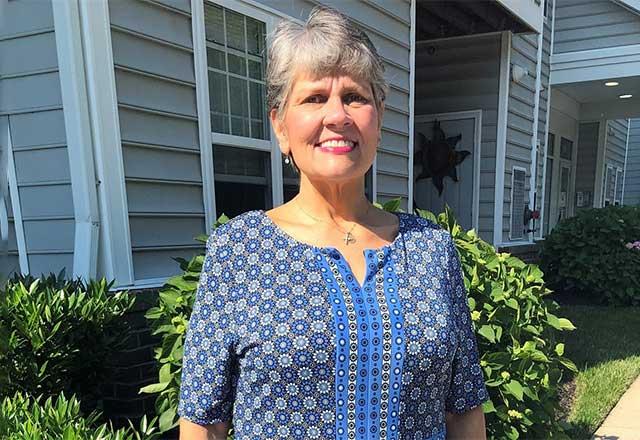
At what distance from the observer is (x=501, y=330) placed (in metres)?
1.93

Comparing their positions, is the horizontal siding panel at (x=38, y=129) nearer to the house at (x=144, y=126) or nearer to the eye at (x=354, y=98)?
the house at (x=144, y=126)

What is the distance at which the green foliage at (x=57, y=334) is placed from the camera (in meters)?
1.57

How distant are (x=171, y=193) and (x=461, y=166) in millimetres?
3898

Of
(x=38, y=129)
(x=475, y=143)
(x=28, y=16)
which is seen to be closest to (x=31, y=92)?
(x=38, y=129)

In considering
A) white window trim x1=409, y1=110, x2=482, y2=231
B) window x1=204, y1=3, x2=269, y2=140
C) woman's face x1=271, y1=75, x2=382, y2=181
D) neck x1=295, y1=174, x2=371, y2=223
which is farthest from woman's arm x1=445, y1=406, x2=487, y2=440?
white window trim x1=409, y1=110, x2=482, y2=231

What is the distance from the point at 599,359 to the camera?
3850 mm

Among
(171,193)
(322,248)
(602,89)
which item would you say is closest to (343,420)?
(322,248)

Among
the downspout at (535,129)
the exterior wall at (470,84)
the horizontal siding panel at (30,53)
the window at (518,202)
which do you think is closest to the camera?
the horizontal siding panel at (30,53)

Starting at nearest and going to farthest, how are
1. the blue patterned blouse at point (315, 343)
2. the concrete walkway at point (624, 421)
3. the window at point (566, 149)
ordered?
1. the blue patterned blouse at point (315, 343)
2. the concrete walkway at point (624, 421)
3. the window at point (566, 149)

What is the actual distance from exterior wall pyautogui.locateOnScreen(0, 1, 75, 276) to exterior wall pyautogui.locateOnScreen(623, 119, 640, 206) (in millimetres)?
16029

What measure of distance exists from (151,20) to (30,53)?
55 cm

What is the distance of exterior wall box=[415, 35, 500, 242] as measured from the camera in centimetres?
528

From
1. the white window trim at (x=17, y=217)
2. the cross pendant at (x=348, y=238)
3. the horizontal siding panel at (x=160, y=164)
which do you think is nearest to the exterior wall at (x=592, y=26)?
the horizontal siding panel at (x=160, y=164)

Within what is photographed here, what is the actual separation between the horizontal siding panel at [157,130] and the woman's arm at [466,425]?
1.78 meters
